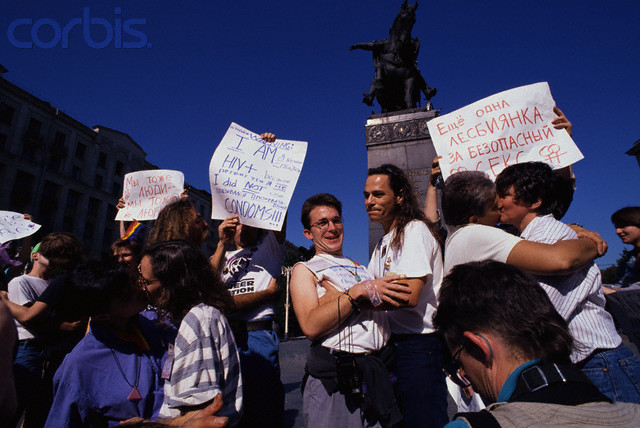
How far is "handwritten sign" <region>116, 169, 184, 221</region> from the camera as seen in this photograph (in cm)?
405

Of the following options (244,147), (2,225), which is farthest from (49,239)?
(244,147)

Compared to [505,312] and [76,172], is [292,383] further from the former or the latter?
[76,172]

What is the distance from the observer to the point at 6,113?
31.8 meters

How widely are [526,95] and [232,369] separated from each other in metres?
→ 2.59

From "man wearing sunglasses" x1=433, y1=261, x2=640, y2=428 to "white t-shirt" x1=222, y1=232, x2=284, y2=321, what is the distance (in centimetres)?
148

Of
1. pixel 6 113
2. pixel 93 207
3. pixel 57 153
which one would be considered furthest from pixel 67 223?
pixel 6 113

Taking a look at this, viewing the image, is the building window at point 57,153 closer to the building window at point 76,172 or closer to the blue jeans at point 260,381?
the building window at point 76,172

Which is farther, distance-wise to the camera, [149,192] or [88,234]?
[88,234]

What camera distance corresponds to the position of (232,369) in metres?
1.60

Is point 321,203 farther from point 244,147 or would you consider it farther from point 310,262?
point 244,147

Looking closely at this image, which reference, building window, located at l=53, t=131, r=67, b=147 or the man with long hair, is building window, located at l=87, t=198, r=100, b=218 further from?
the man with long hair

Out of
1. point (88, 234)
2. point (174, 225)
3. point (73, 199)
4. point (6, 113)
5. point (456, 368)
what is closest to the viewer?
point (456, 368)

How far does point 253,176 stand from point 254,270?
0.85 m

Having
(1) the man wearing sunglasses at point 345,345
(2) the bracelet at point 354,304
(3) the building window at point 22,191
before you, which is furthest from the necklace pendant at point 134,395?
(3) the building window at point 22,191
